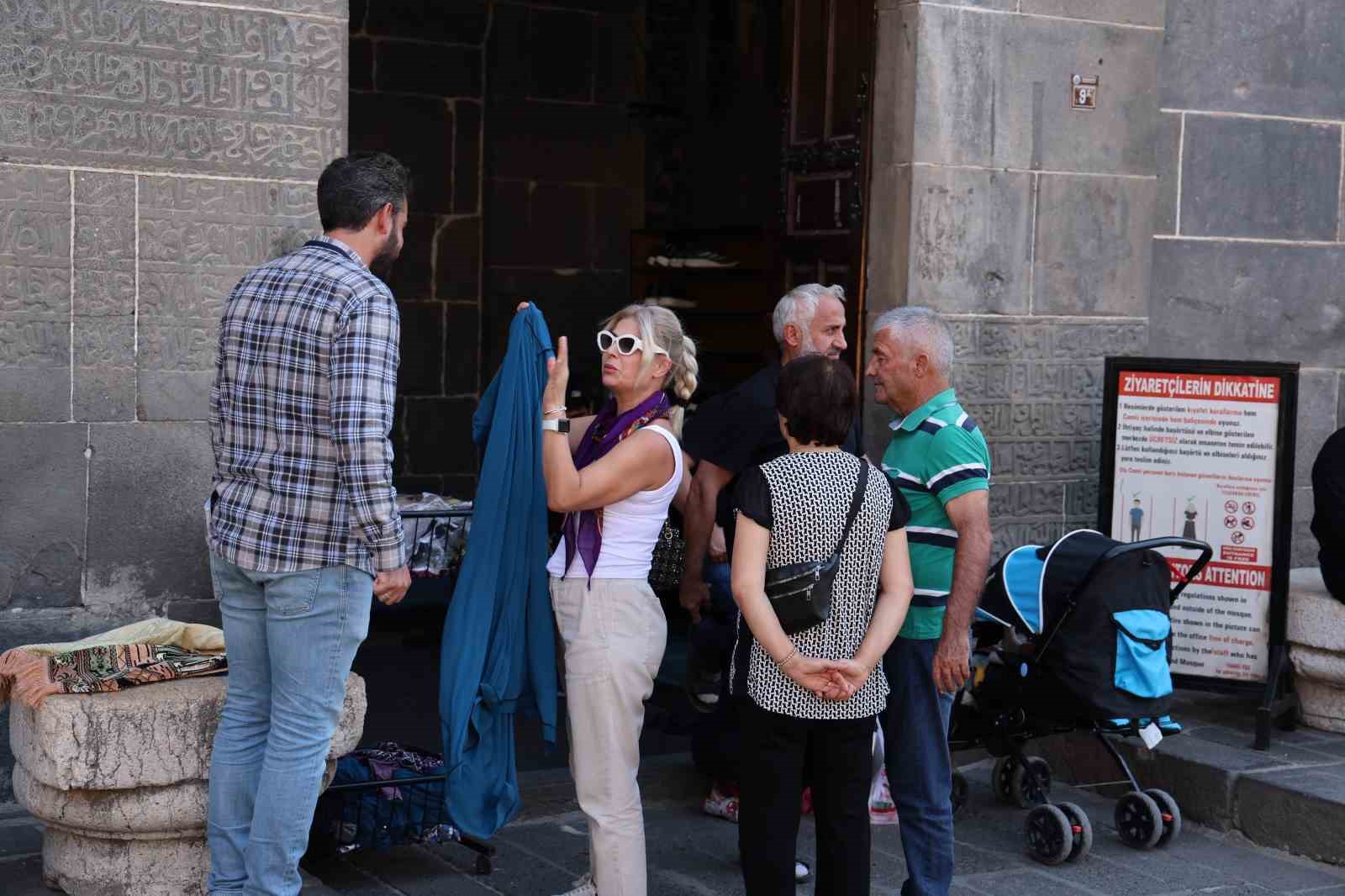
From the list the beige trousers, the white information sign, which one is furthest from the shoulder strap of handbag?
the white information sign

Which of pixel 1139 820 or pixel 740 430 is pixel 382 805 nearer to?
pixel 740 430

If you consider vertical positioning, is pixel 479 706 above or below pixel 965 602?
below

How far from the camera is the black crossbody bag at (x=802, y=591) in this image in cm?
414

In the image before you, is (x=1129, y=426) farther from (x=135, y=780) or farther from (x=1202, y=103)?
(x=135, y=780)

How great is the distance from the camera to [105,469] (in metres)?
5.45

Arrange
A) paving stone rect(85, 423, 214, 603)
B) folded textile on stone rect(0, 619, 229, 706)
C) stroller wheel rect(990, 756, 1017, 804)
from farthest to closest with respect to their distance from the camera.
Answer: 1. stroller wheel rect(990, 756, 1017, 804)
2. paving stone rect(85, 423, 214, 603)
3. folded textile on stone rect(0, 619, 229, 706)

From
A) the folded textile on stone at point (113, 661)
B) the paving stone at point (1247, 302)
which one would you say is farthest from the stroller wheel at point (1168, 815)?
the folded textile on stone at point (113, 661)

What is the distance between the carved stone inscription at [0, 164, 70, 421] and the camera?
527 centimetres

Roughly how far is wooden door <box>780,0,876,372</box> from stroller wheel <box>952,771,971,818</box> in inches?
77.6

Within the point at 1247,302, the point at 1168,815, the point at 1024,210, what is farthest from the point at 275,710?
the point at 1247,302

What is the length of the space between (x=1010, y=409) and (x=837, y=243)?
1.03 meters

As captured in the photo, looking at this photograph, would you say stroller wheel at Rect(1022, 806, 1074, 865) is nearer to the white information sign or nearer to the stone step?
the stone step

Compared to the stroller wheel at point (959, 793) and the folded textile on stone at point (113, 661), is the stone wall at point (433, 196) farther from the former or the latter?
the folded textile on stone at point (113, 661)

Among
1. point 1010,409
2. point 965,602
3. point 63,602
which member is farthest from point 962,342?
point 63,602
